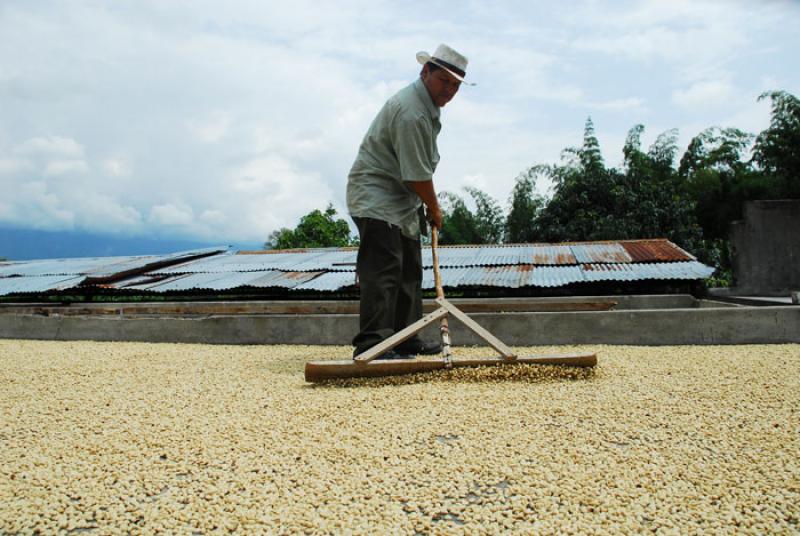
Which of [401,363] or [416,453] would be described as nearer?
[416,453]

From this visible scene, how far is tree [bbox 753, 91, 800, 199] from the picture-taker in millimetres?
13495

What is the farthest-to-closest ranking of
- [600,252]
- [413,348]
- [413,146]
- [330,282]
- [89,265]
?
1. [89,265]
2. [600,252]
3. [330,282]
4. [413,348]
5. [413,146]

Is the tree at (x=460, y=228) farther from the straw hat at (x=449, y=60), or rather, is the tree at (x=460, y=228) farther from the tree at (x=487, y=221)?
the straw hat at (x=449, y=60)

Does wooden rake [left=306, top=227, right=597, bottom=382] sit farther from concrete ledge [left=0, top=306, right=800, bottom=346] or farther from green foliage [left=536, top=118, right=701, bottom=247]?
green foliage [left=536, top=118, right=701, bottom=247]

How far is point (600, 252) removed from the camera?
5.73 meters

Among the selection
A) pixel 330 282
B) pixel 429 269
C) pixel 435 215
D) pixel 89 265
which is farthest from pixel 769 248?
pixel 89 265

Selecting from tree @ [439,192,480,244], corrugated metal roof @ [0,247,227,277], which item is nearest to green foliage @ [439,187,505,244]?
tree @ [439,192,480,244]

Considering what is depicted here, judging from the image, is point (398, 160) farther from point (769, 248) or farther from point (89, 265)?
point (89, 265)

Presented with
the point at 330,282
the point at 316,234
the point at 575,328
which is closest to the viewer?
the point at 575,328

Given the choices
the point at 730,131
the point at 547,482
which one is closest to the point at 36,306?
the point at 547,482

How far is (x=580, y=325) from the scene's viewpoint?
3381 mm

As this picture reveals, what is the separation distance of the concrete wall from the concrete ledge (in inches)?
147

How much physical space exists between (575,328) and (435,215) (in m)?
1.19

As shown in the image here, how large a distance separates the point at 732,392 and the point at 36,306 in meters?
5.82
